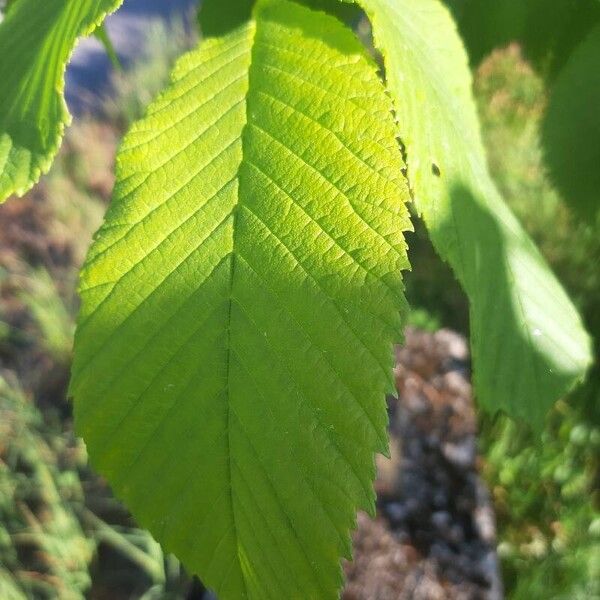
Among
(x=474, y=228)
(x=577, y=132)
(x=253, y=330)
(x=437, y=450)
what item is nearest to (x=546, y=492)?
(x=437, y=450)

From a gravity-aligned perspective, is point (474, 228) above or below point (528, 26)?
below

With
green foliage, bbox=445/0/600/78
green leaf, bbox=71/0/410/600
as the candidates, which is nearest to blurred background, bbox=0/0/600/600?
green foliage, bbox=445/0/600/78

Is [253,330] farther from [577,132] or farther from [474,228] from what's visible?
[577,132]

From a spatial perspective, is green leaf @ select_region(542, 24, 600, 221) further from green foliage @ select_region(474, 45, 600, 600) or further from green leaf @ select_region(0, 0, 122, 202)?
green foliage @ select_region(474, 45, 600, 600)

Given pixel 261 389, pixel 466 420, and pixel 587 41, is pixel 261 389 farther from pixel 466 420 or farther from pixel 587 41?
pixel 466 420

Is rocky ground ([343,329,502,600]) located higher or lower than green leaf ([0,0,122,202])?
lower

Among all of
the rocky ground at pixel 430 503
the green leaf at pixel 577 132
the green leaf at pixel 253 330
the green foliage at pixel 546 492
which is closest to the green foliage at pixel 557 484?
the green foliage at pixel 546 492

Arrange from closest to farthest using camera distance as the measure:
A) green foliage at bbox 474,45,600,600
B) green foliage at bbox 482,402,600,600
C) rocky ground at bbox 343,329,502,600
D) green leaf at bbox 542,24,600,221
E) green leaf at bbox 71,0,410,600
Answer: green leaf at bbox 71,0,410,600
green leaf at bbox 542,24,600,221
rocky ground at bbox 343,329,502,600
green foliage at bbox 474,45,600,600
green foliage at bbox 482,402,600,600
